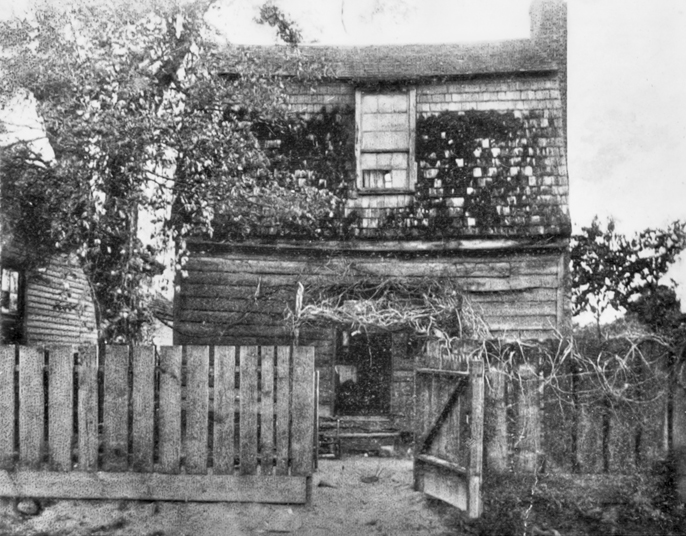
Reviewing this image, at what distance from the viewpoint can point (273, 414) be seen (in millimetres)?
6074

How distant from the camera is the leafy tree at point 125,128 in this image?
25.4 ft

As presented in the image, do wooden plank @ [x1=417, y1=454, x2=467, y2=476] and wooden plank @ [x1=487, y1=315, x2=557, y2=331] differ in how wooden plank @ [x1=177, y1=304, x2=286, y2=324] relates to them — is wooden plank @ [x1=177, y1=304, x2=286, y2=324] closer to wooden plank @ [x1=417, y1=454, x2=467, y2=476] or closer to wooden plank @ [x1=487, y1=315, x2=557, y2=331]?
wooden plank @ [x1=487, y1=315, x2=557, y2=331]

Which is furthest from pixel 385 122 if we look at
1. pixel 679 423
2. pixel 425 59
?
pixel 679 423

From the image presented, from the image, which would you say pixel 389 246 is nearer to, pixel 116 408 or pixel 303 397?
pixel 303 397

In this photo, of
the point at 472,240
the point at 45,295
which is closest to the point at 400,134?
the point at 472,240

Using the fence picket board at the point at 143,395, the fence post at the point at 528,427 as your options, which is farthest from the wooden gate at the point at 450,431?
the fence picket board at the point at 143,395

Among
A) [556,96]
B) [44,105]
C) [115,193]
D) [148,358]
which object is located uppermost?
[556,96]

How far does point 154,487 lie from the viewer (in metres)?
5.98

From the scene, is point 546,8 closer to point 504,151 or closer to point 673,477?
point 504,151

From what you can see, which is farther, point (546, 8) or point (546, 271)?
point (546, 8)

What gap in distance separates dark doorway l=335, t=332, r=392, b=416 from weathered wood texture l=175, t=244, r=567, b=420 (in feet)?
2.54

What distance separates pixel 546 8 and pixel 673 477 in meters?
9.96

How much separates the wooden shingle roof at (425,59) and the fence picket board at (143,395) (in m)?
6.70

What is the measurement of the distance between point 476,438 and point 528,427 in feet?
2.05
